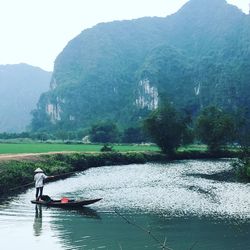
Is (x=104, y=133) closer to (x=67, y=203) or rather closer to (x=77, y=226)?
(x=67, y=203)

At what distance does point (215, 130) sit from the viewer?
79938mm

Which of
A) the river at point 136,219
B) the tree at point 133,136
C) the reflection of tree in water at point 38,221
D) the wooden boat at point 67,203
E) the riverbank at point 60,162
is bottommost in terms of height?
the river at point 136,219

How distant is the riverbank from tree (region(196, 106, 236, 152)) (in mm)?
2274

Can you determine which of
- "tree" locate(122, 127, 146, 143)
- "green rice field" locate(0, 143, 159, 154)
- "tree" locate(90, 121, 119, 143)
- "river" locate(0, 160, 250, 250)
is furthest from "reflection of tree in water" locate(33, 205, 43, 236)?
"tree" locate(122, 127, 146, 143)

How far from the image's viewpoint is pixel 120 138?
399 ft

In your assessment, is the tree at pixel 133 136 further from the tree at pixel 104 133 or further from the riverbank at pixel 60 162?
the riverbank at pixel 60 162

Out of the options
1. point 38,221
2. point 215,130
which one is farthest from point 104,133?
point 38,221

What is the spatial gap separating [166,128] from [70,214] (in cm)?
5455

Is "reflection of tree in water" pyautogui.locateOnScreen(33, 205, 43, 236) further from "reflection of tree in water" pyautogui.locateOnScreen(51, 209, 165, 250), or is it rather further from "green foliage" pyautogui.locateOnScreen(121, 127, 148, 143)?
"green foliage" pyautogui.locateOnScreen(121, 127, 148, 143)

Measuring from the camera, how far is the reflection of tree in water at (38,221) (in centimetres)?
1986

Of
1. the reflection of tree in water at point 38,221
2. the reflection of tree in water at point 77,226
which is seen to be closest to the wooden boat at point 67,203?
the reflection of tree in water at point 77,226

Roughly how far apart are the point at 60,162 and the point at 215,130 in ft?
124

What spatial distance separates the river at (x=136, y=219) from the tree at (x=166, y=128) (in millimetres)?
37461

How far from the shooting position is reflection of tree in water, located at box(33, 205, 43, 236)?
65.2 ft
